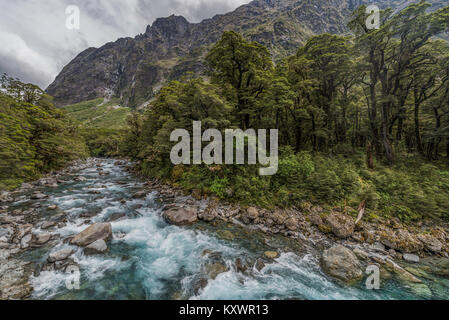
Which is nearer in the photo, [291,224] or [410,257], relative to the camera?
[410,257]

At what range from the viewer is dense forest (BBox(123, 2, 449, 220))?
990 centimetres

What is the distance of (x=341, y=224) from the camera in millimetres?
8188

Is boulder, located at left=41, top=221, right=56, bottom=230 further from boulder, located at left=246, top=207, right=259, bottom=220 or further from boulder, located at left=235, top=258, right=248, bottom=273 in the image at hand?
boulder, located at left=246, top=207, right=259, bottom=220

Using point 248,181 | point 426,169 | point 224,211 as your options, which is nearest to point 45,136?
point 224,211

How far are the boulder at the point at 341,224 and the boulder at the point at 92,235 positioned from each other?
11128 mm

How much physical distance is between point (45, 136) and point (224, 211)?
57.8 ft

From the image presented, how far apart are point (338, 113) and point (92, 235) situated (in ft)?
69.5

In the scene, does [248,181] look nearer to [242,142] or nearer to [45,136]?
[242,142]

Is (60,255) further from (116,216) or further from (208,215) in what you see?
(208,215)

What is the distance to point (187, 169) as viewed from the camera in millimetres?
14398

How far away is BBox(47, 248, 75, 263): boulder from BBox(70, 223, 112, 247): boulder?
1.38 feet

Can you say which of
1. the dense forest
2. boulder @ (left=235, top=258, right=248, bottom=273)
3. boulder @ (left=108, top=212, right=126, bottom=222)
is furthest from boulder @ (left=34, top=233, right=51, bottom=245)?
boulder @ (left=235, top=258, right=248, bottom=273)

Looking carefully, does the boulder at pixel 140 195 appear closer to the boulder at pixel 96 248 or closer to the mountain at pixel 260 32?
the boulder at pixel 96 248

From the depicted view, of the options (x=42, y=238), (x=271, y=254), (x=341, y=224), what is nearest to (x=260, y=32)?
(x=341, y=224)
